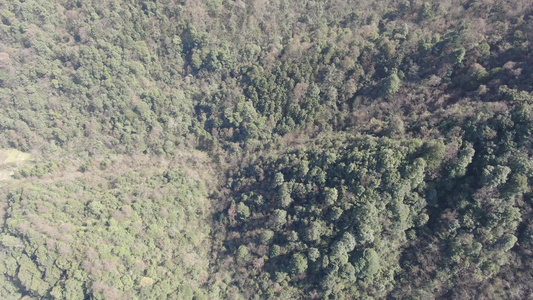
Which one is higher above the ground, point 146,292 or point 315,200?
point 315,200

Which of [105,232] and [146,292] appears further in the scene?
[105,232]

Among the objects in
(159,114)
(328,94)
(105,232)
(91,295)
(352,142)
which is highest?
(328,94)

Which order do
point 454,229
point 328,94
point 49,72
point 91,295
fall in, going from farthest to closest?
point 49,72 → point 328,94 → point 91,295 → point 454,229

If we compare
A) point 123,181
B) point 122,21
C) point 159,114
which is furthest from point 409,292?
point 122,21

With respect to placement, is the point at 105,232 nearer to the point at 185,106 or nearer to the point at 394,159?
the point at 185,106

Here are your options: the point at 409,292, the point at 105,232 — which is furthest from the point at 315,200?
the point at 105,232

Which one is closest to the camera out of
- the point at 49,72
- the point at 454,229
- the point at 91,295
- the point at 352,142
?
the point at 454,229
